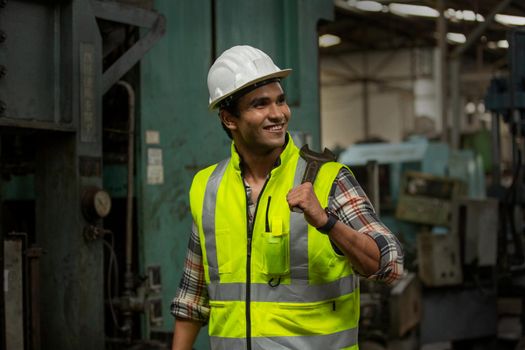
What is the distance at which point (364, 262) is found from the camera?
2051 mm

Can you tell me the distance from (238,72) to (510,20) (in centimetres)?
519

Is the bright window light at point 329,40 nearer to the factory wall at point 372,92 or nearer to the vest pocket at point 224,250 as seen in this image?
the factory wall at point 372,92

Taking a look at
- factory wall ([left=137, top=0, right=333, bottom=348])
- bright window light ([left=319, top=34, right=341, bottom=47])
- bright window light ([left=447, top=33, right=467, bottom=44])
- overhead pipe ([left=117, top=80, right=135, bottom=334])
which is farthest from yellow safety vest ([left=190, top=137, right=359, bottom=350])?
bright window light ([left=319, top=34, right=341, bottom=47])

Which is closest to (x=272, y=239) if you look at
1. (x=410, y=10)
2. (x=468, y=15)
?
(x=468, y=15)

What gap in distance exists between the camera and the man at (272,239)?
A: 2170mm

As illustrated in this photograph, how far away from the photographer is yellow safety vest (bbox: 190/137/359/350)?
7.16 feet

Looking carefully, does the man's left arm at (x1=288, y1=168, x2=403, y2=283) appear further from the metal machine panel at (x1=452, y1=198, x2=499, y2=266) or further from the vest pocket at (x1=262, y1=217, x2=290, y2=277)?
the metal machine panel at (x1=452, y1=198, x2=499, y2=266)

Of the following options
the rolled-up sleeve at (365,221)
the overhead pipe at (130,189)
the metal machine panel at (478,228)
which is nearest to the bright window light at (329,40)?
the metal machine panel at (478,228)

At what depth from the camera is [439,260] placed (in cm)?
602

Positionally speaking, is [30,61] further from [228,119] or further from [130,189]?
[228,119]

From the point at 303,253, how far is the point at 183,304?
0.45m

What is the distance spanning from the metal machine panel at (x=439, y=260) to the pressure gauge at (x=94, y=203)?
3.08 metres

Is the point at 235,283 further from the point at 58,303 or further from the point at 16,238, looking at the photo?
the point at 58,303

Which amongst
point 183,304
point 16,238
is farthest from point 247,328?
point 16,238
